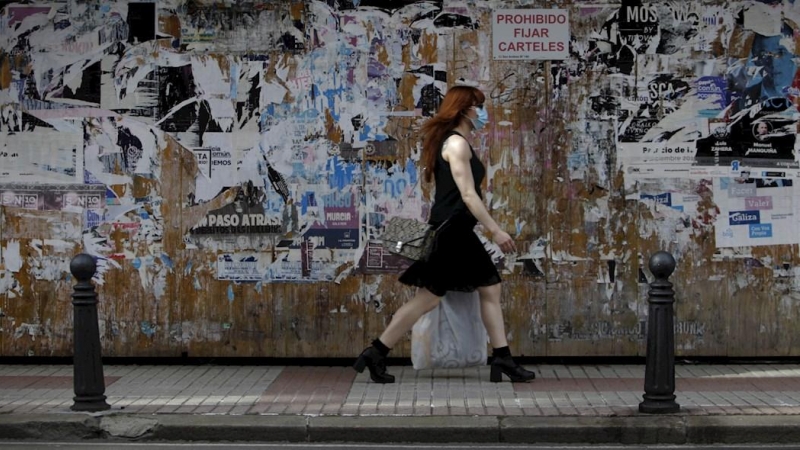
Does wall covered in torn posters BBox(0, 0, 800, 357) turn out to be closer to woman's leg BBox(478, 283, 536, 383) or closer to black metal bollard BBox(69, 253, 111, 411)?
woman's leg BBox(478, 283, 536, 383)

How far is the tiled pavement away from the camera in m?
7.77

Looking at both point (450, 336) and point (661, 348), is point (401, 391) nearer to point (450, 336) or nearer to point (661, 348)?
point (450, 336)

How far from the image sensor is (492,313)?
8555 mm

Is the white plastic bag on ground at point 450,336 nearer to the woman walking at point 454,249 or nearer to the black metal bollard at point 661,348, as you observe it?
the woman walking at point 454,249

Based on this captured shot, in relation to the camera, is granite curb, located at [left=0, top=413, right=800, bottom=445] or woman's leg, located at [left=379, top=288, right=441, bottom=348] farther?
woman's leg, located at [left=379, top=288, right=441, bottom=348]

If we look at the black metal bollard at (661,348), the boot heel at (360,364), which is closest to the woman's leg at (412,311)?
the boot heel at (360,364)

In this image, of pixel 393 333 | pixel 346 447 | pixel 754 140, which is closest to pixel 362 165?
pixel 393 333

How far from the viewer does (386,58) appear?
9.50m

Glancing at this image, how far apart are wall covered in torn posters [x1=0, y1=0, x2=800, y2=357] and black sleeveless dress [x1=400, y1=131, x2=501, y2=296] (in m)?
1.02

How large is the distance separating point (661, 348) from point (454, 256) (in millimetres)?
1634

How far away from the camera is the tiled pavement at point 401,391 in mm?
7766

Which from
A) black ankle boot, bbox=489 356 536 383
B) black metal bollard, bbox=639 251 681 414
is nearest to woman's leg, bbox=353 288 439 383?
black ankle boot, bbox=489 356 536 383

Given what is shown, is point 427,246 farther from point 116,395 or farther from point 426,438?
point 116,395

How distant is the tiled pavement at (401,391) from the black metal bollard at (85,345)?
20 centimetres
